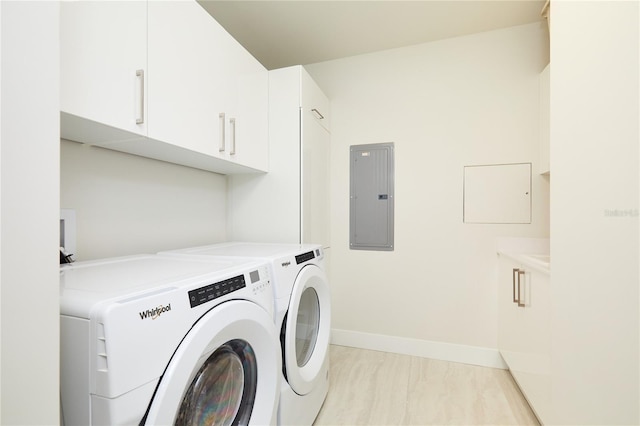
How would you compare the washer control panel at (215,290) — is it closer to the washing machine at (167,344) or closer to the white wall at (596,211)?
the washing machine at (167,344)

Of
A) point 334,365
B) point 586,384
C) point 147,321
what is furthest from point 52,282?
point 334,365

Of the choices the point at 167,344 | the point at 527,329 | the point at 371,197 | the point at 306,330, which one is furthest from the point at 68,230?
the point at 527,329

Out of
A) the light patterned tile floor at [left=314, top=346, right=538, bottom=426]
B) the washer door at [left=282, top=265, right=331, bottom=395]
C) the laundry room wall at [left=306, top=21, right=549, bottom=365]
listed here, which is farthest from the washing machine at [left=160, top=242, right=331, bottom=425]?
the laundry room wall at [left=306, top=21, right=549, bottom=365]

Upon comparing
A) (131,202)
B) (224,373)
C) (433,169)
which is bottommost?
(224,373)

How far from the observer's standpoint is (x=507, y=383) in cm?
195

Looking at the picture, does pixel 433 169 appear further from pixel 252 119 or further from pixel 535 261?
pixel 252 119

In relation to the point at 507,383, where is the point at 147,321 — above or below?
above

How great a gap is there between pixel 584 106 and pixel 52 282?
1612mm

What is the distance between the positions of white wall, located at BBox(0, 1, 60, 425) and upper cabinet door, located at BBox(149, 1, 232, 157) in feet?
2.04

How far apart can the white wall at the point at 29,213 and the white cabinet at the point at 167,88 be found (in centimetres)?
41

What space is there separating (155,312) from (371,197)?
80.5 inches

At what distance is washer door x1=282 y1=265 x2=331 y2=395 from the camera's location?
1166mm

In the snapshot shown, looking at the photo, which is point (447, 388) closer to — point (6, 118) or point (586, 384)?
point (586, 384)

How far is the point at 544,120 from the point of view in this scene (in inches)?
76.6
